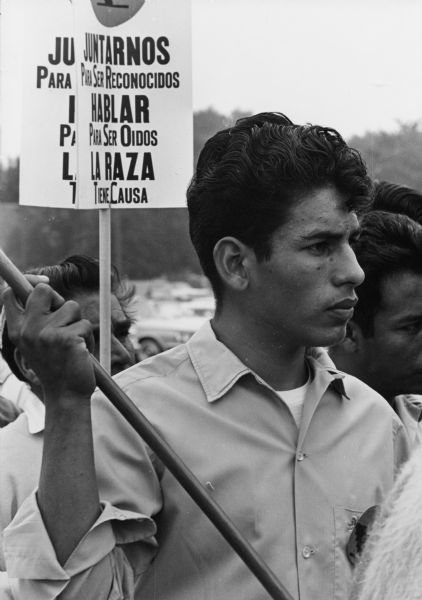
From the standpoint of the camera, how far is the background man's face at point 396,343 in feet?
10.2

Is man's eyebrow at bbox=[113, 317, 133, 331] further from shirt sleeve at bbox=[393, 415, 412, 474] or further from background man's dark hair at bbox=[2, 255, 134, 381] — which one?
shirt sleeve at bbox=[393, 415, 412, 474]

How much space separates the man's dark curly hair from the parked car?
16.0 metres

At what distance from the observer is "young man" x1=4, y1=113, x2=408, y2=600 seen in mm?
1823

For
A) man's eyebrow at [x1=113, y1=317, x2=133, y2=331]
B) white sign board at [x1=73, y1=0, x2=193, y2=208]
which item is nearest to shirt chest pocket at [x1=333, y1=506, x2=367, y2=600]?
white sign board at [x1=73, y1=0, x2=193, y2=208]

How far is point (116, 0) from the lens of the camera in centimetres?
315

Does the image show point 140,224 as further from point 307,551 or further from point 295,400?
point 307,551

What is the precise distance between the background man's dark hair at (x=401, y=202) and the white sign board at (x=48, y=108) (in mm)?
992

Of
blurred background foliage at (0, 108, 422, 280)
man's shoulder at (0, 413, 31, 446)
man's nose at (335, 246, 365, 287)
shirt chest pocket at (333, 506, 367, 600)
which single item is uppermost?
blurred background foliage at (0, 108, 422, 280)

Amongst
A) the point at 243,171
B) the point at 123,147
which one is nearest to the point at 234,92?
the point at 123,147

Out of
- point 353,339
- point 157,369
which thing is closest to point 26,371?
point 353,339

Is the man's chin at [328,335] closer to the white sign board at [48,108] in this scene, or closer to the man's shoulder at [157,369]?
the man's shoulder at [157,369]

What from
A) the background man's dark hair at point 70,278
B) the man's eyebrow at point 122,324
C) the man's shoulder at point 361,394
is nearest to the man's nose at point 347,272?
the man's shoulder at point 361,394

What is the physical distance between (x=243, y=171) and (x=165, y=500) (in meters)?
0.70

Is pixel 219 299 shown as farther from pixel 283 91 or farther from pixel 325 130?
pixel 283 91
